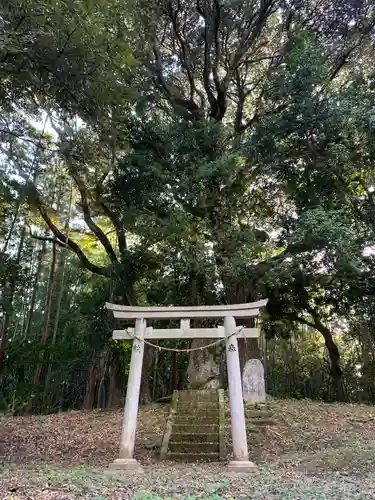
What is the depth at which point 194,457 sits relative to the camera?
19.1ft

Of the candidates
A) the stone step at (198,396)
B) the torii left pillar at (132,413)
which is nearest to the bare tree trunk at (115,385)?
the stone step at (198,396)

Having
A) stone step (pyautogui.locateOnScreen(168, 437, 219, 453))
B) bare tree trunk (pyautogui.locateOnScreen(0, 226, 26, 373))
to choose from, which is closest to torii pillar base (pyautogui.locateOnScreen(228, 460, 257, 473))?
stone step (pyautogui.locateOnScreen(168, 437, 219, 453))

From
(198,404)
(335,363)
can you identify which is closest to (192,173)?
(198,404)

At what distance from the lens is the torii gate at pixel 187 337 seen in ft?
17.2

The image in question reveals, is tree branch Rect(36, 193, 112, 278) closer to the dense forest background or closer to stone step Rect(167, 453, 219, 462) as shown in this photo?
the dense forest background

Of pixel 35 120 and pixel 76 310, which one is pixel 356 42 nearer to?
pixel 35 120

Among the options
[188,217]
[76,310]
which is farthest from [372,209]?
[76,310]

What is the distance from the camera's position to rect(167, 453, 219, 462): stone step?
5801mm

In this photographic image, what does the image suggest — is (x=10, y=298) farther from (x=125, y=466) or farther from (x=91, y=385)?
(x=125, y=466)

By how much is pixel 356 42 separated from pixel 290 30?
1.57 meters

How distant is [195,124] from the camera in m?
9.27

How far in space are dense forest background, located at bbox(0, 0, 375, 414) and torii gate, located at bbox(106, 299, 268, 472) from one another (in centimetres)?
198

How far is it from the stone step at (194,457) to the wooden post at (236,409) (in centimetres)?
75

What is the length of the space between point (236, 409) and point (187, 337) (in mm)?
1177
